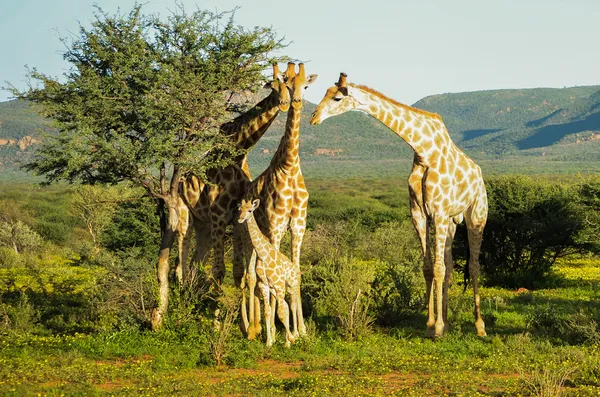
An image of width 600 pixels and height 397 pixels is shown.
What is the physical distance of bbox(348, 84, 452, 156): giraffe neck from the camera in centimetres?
1278

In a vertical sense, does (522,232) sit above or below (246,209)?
below

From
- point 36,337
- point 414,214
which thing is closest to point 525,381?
point 414,214

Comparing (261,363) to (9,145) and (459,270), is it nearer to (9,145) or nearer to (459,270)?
(459,270)

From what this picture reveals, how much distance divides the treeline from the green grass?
2.47ft

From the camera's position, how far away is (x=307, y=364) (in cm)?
1151

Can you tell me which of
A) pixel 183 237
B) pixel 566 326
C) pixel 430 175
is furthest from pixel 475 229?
pixel 183 237

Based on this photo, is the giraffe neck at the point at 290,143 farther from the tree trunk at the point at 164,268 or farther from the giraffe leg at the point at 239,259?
the tree trunk at the point at 164,268

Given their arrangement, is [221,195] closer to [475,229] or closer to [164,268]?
[164,268]

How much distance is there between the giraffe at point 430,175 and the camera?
12.7 m

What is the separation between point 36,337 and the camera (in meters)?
14.0

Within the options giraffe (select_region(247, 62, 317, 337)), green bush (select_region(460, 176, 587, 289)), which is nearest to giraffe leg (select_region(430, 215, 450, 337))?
giraffe (select_region(247, 62, 317, 337))

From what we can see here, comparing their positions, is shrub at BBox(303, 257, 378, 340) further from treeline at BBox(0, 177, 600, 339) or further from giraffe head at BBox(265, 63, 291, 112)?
giraffe head at BBox(265, 63, 291, 112)

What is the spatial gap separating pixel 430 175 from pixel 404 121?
101cm

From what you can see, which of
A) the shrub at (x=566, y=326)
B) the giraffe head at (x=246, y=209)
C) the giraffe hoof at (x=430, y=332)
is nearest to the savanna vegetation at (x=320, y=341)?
the shrub at (x=566, y=326)
